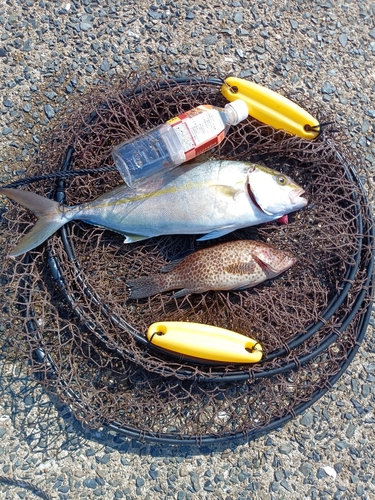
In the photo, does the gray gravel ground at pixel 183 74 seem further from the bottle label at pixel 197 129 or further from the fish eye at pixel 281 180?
the bottle label at pixel 197 129

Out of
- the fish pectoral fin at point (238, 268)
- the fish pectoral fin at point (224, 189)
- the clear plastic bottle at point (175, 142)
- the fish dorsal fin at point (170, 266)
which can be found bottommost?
the fish dorsal fin at point (170, 266)

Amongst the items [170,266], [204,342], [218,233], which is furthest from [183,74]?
[204,342]

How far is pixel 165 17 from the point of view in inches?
113

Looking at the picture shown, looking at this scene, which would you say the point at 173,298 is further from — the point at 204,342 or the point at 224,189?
the point at 224,189

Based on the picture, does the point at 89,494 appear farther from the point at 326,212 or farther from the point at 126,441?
the point at 326,212

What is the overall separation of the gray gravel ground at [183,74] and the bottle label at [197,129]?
72cm

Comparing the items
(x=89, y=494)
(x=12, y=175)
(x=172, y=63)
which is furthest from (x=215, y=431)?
(x=172, y=63)

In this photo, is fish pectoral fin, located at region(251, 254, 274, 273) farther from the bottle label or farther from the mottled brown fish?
the bottle label

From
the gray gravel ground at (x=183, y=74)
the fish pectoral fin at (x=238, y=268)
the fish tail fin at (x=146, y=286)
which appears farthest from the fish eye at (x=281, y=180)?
the fish tail fin at (x=146, y=286)

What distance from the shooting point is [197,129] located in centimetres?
224

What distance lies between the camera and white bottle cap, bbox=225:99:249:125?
2326 mm

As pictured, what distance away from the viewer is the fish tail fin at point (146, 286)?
2389mm

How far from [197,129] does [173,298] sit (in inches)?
36.8

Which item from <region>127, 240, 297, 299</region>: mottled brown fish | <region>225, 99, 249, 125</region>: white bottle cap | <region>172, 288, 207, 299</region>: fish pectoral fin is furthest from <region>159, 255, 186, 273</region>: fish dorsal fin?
<region>225, 99, 249, 125</region>: white bottle cap
